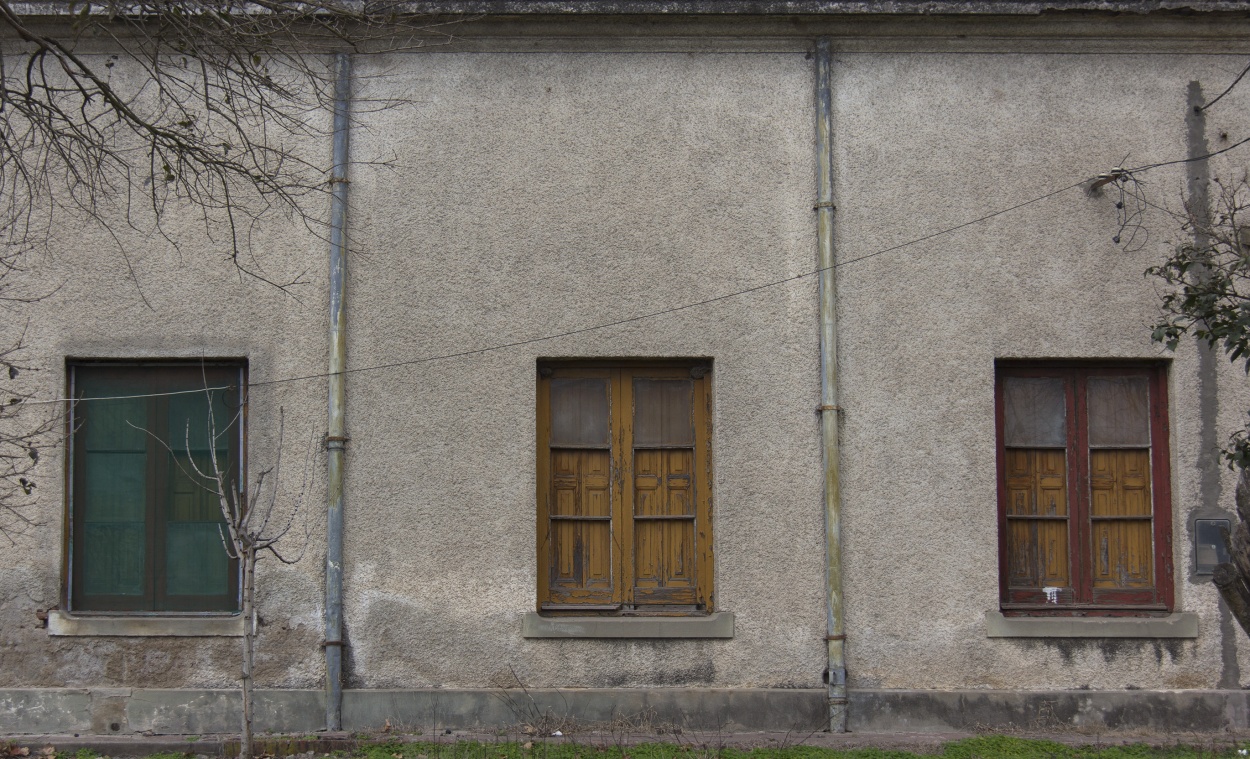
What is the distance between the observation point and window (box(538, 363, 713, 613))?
7.79 meters

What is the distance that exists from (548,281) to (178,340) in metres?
2.52

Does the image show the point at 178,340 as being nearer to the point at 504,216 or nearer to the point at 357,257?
the point at 357,257

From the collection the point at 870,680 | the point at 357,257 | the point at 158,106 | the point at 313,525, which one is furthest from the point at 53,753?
the point at 870,680

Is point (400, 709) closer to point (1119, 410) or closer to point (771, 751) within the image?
point (771, 751)

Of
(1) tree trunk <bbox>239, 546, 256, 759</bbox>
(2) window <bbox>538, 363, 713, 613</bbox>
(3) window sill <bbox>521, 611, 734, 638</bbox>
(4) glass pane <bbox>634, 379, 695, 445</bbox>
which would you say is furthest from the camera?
(4) glass pane <bbox>634, 379, 695, 445</bbox>

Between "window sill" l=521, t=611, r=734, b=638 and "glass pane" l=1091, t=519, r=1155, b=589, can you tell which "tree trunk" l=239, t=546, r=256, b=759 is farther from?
"glass pane" l=1091, t=519, r=1155, b=589

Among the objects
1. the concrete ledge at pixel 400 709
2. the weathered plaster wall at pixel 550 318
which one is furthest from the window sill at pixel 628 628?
the concrete ledge at pixel 400 709

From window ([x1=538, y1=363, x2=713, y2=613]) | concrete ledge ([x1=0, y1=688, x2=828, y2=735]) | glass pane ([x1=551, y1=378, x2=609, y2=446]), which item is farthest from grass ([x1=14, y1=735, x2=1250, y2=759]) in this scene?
glass pane ([x1=551, y1=378, x2=609, y2=446])

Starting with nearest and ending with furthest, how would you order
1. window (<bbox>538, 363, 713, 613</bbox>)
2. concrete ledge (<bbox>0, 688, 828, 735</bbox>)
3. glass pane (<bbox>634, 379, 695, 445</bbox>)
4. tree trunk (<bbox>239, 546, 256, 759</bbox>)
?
tree trunk (<bbox>239, 546, 256, 759</bbox>) < concrete ledge (<bbox>0, 688, 828, 735</bbox>) < window (<bbox>538, 363, 713, 613</bbox>) < glass pane (<bbox>634, 379, 695, 445</bbox>)

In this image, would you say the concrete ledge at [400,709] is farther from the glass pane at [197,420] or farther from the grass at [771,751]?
the glass pane at [197,420]

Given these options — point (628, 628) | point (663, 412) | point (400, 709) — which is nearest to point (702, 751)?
point (628, 628)

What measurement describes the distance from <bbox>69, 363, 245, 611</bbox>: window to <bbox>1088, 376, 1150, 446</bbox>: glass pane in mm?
5892

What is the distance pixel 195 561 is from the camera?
779 cm

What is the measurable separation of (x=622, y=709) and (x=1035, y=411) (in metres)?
3.50
